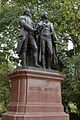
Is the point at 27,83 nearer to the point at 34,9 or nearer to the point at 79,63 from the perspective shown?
the point at 79,63

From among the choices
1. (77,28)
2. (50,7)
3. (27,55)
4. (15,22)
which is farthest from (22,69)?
(50,7)

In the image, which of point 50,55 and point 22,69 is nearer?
point 22,69

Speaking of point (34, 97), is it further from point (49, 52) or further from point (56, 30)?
point (56, 30)

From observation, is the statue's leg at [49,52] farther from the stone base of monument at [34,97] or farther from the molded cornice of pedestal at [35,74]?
the stone base of monument at [34,97]

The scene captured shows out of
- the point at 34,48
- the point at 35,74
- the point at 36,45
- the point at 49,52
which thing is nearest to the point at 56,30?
the point at 49,52

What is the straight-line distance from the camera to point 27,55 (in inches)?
384

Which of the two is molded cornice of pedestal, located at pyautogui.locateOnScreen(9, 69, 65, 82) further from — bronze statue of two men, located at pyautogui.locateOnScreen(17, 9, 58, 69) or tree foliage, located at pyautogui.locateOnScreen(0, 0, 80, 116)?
A: tree foliage, located at pyautogui.locateOnScreen(0, 0, 80, 116)

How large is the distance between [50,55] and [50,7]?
31.4 feet

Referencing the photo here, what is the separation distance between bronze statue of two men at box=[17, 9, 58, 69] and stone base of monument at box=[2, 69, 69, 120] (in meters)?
0.63

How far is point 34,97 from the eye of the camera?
27.6 ft

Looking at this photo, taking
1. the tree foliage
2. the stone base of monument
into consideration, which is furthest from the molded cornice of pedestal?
the tree foliage

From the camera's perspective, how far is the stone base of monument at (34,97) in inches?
315

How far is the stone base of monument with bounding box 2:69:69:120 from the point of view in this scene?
801 centimetres

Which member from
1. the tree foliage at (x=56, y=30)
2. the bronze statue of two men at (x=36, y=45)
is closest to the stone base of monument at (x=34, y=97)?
the bronze statue of two men at (x=36, y=45)
